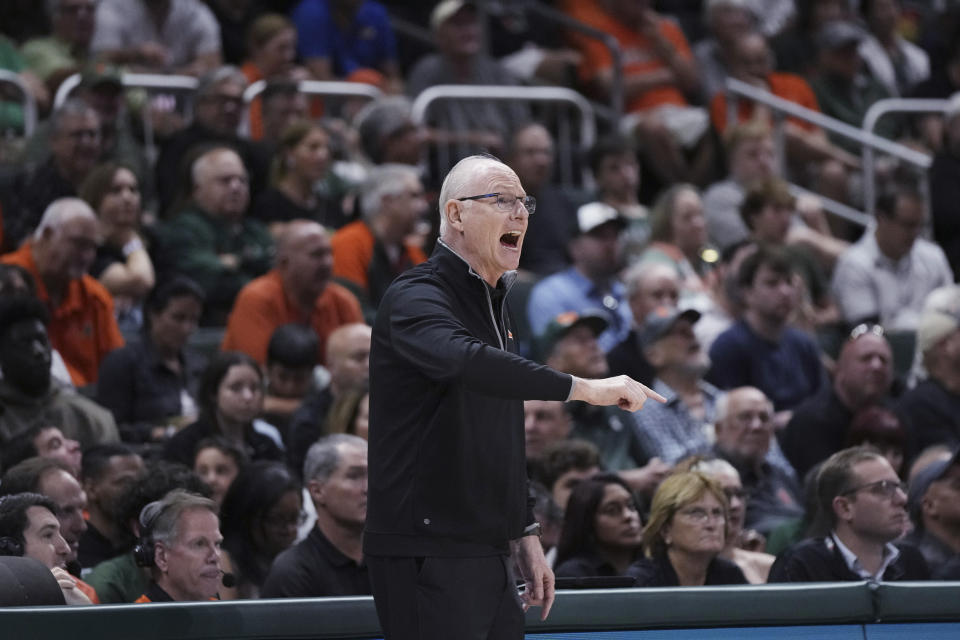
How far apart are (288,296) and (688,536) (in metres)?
3.01

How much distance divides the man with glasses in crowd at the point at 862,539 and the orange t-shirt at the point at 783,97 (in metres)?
5.80

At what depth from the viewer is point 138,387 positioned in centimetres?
744

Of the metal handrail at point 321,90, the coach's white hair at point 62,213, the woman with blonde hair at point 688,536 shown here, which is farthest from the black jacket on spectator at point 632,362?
the metal handrail at point 321,90

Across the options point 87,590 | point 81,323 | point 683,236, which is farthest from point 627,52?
point 87,590

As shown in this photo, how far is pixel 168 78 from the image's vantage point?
9.82m

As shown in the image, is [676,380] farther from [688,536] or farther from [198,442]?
[198,442]

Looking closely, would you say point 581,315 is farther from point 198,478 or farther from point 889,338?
point 198,478

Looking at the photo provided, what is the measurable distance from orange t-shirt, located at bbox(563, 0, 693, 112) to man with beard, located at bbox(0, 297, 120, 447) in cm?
576

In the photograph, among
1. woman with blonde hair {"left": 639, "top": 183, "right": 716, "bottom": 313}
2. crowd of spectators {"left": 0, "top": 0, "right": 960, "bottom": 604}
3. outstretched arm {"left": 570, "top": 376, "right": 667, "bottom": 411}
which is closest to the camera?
outstretched arm {"left": 570, "top": 376, "right": 667, "bottom": 411}

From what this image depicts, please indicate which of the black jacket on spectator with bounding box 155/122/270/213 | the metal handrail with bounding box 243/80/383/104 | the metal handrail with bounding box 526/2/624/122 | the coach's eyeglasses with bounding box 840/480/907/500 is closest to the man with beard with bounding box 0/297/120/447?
the black jacket on spectator with bounding box 155/122/270/213

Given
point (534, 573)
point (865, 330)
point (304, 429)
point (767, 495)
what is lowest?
point (767, 495)

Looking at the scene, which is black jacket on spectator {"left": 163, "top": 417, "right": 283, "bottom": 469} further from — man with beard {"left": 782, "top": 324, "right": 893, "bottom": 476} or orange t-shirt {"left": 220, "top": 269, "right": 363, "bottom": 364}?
man with beard {"left": 782, "top": 324, "right": 893, "bottom": 476}

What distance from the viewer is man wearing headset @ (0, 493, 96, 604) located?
488 cm

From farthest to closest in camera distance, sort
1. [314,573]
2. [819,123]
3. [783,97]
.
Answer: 1. [783,97]
2. [819,123]
3. [314,573]
